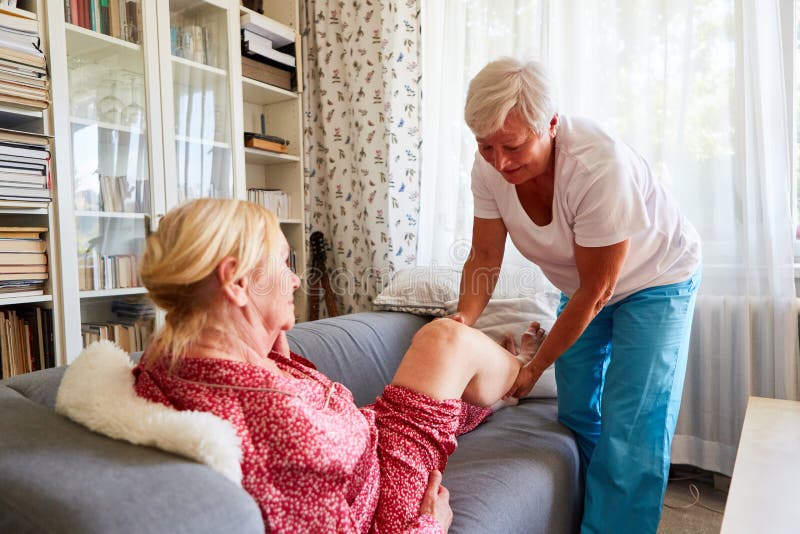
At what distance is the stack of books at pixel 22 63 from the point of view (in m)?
1.75

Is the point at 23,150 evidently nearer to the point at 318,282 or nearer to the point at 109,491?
the point at 318,282

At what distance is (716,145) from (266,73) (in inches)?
80.5

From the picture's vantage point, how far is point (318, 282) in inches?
117

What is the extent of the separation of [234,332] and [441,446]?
518 mm

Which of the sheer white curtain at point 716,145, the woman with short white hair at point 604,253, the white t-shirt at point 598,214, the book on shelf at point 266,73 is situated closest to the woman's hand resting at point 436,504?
the woman with short white hair at point 604,253

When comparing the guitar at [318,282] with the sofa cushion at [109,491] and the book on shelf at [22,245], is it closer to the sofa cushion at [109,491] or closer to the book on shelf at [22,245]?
the book on shelf at [22,245]

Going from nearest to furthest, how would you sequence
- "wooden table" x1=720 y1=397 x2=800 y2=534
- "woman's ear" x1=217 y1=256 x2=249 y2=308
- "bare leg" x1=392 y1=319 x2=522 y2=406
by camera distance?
"woman's ear" x1=217 y1=256 x2=249 y2=308 < "wooden table" x1=720 y1=397 x2=800 y2=534 < "bare leg" x1=392 y1=319 x2=522 y2=406

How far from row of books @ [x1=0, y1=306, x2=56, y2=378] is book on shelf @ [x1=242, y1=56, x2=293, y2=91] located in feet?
4.61

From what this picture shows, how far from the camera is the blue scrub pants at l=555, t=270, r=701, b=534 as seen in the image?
1.33m

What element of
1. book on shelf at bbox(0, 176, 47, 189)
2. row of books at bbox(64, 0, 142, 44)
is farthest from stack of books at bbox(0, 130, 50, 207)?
row of books at bbox(64, 0, 142, 44)

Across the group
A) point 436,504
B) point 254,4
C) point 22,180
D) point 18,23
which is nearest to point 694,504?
point 436,504

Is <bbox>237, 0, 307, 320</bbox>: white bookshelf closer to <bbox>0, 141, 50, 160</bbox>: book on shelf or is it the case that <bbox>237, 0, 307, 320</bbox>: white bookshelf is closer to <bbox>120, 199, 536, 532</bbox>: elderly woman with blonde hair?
<bbox>0, 141, 50, 160</bbox>: book on shelf

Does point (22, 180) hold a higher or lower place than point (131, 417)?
higher

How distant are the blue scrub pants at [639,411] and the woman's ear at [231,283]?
0.99m
